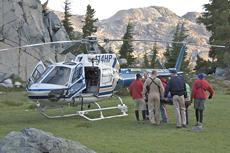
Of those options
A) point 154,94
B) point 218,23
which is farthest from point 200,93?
point 218,23

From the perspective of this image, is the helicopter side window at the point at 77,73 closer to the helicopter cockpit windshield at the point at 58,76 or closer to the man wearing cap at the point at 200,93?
the helicopter cockpit windshield at the point at 58,76

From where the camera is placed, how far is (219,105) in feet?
81.4

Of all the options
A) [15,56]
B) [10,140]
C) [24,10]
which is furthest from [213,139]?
[24,10]

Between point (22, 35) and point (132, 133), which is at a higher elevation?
point (22, 35)

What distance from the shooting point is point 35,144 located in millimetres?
7535

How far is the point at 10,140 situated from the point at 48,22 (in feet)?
176

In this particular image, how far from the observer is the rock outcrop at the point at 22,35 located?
53250mm

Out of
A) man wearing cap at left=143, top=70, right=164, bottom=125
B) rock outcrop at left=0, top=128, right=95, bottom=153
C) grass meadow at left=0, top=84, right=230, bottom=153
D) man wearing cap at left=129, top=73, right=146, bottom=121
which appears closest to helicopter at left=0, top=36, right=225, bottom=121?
grass meadow at left=0, top=84, right=230, bottom=153

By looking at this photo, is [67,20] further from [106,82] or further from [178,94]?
[178,94]

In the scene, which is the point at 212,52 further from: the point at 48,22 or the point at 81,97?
the point at 81,97

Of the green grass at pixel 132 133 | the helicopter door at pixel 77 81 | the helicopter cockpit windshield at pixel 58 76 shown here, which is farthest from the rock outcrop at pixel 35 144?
the helicopter door at pixel 77 81

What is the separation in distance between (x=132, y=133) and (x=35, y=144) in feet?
26.6

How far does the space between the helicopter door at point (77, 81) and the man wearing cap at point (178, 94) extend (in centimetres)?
371

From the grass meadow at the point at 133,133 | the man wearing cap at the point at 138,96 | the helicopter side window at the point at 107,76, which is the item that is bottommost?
the grass meadow at the point at 133,133
